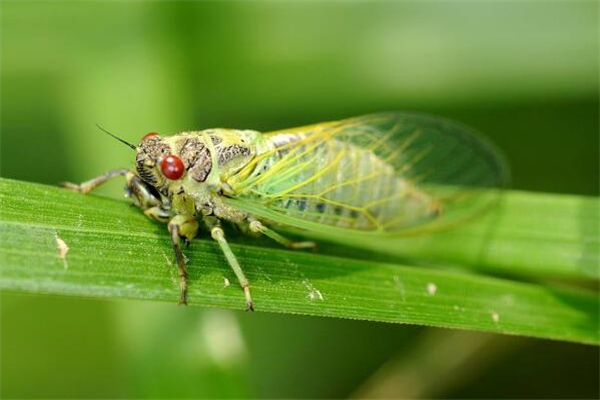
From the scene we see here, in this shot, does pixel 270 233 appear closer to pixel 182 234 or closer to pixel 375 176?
pixel 182 234

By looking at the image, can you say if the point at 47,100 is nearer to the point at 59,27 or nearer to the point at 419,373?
the point at 59,27

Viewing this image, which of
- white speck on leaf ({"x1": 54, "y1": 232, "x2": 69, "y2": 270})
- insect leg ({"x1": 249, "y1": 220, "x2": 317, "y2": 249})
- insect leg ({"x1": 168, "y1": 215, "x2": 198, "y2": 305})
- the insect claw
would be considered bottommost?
the insect claw

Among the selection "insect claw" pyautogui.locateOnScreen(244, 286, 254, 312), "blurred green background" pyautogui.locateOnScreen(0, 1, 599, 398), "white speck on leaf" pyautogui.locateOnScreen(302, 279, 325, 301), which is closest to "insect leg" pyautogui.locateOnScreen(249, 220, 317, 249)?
"white speck on leaf" pyautogui.locateOnScreen(302, 279, 325, 301)

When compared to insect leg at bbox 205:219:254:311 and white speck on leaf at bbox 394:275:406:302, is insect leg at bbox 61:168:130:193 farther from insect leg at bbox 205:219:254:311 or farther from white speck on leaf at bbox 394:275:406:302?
white speck on leaf at bbox 394:275:406:302

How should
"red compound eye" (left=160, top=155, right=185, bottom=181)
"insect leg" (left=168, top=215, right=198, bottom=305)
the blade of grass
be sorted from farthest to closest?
"red compound eye" (left=160, top=155, right=185, bottom=181), "insect leg" (left=168, top=215, right=198, bottom=305), the blade of grass

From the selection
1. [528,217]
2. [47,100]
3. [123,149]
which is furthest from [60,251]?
[47,100]

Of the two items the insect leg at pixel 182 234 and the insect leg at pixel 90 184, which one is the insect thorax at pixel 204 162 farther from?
the insect leg at pixel 90 184

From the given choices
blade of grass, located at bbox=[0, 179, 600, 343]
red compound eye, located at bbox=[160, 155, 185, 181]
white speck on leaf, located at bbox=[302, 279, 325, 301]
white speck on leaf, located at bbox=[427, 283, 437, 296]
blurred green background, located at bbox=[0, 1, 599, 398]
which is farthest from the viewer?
blurred green background, located at bbox=[0, 1, 599, 398]
